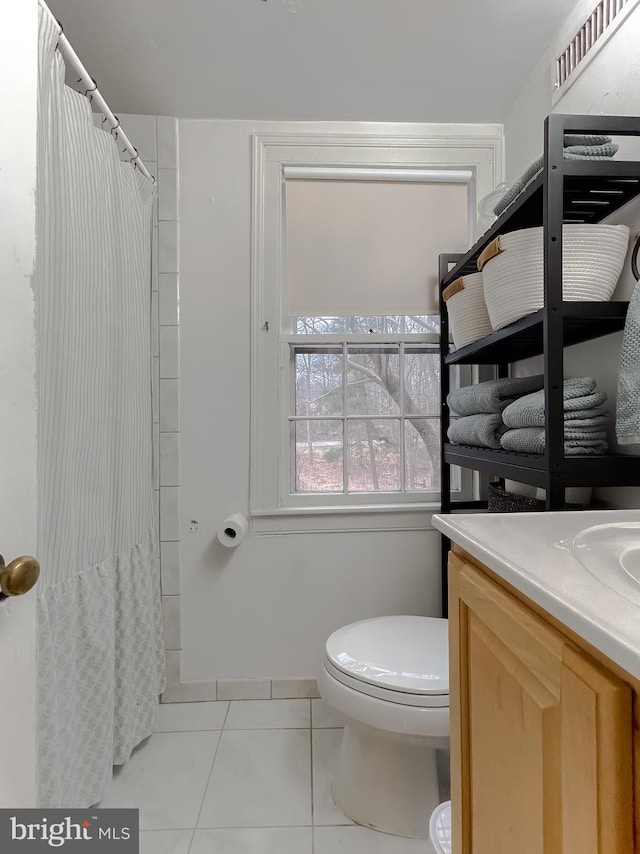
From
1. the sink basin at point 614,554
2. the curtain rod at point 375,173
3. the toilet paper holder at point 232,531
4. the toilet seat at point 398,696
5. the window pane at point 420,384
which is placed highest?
the curtain rod at point 375,173

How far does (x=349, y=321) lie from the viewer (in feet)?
6.12

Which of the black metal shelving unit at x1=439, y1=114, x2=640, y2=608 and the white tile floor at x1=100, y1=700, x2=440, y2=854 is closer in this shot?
the black metal shelving unit at x1=439, y1=114, x2=640, y2=608

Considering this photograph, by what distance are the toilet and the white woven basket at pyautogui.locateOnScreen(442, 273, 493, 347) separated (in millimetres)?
910

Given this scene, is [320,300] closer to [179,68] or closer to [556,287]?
[179,68]

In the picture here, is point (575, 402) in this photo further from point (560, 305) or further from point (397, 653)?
point (397, 653)

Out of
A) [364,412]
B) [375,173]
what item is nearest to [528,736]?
[364,412]

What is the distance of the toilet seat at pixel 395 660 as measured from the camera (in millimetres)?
1138

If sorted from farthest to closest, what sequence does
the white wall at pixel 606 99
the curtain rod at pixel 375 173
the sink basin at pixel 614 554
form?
the curtain rod at pixel 375 173 → the white wall at pixel 606 99 → the sink basin at pixel 614 554

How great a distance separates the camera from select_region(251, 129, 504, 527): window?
5.87 ft

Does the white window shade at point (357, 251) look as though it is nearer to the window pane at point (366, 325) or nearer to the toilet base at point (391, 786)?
the window pane at point (366, 325)

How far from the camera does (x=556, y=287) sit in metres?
0.97

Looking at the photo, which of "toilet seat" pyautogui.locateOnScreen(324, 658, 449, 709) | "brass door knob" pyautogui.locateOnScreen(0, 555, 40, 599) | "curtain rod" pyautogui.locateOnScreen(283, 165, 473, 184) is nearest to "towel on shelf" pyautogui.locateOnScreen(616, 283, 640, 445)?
"toilet seat" pyautogui.locateOnScreen(324, 658, 449, 709)

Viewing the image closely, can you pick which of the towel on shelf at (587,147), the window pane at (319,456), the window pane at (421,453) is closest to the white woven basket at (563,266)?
the towel on shelf at (587,147)

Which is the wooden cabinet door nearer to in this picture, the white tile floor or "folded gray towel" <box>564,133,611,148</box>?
the white tile floor
